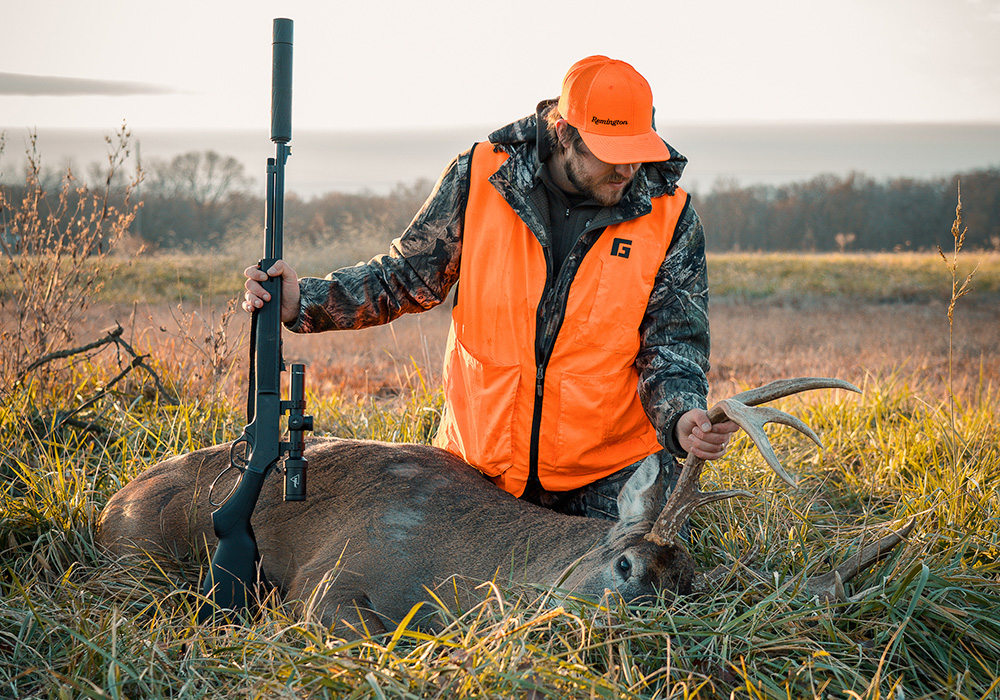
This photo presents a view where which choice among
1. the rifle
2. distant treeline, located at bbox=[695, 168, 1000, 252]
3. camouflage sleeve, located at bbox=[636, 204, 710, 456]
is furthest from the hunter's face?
distant treeline, located at bbox=[695, 168, 1000, 252]

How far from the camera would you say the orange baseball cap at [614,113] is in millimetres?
3342

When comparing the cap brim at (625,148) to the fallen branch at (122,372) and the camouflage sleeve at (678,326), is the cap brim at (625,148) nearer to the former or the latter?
the camouflage sleeve at (678,326)

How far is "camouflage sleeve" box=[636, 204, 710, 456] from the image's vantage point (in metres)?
→ 3.48

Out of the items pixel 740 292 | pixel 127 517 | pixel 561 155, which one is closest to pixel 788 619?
pixel 561 155

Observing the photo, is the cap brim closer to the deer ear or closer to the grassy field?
the deer ear

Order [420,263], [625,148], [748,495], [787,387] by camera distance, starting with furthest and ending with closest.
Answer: [420,263] → [625,148] → [748,495] → [787,387]

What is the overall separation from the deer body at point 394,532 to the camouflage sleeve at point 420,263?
0.63 metres

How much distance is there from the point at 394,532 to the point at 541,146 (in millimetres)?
1778

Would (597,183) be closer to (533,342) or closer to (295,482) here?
(533,342)

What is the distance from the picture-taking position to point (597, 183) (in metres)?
3.53

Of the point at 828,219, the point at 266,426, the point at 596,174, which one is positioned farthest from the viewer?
the point at 828,219

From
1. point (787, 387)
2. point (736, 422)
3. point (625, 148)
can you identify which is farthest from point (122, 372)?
point (787, 387)


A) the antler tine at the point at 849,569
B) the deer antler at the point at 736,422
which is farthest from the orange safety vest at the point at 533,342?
the antler tine at the point at 849,569

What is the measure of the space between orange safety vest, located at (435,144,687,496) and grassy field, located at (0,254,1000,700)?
712 mm
